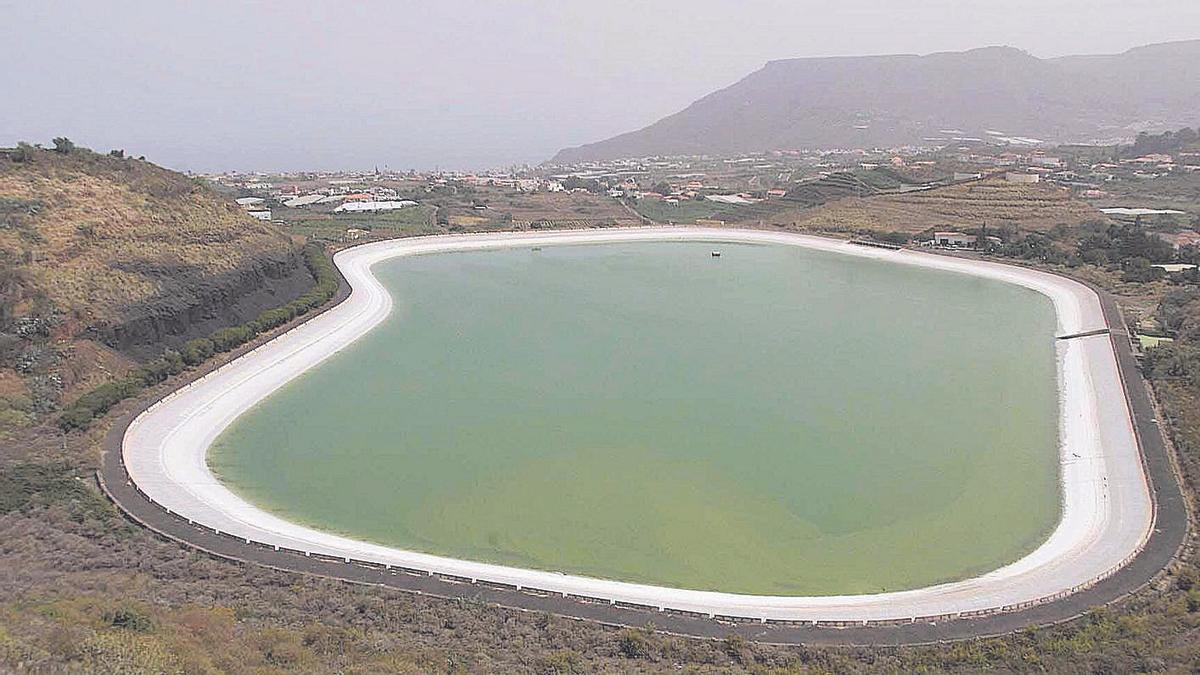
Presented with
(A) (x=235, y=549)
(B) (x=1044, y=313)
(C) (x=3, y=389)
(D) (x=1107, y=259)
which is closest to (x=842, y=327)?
(B) (x=1044, y=313)

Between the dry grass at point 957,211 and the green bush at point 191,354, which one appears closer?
the green bush at point 191,354

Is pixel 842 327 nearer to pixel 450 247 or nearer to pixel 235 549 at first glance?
pixel 235 549

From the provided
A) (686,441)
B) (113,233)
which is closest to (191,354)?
(113,233)

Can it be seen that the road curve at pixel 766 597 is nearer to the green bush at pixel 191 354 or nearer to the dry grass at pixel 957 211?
the green bush at pixel 191 354

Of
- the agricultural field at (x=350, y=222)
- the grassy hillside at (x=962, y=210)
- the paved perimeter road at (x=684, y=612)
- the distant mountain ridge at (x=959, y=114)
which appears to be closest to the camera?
the paved perimeter road at (x=684, y=612)

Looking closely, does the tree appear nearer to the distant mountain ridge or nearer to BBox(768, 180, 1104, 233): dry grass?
BBox(768, 180, 1104, 233): dry grass

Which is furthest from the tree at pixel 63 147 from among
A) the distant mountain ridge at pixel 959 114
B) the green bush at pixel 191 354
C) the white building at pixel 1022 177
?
the distant mountain ridge at pixel 959 114

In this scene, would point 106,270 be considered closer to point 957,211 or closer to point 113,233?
point 113,233
